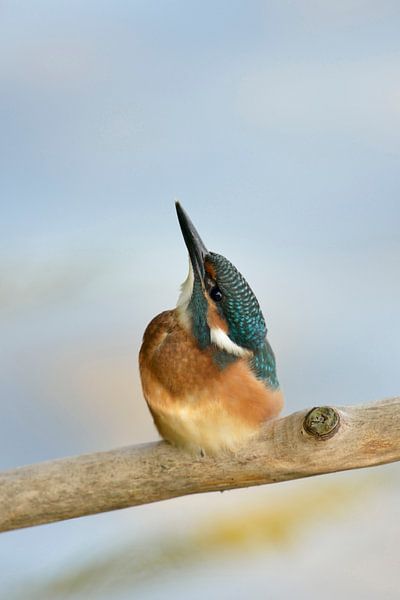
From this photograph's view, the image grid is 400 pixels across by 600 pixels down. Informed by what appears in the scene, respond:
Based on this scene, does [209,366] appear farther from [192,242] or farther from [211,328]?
[192,242]

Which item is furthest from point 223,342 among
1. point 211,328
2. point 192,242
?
point 192,242

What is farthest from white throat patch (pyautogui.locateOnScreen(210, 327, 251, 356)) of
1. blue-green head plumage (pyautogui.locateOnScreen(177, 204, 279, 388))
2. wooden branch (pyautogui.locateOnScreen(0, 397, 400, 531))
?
wooden branch (pyautogui.locateOnScreen(0, 397, 400, 531))

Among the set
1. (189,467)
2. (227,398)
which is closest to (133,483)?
(189,467)

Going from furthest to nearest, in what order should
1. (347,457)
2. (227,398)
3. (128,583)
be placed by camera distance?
1. (128,583)
2. (227,398)
3. (347,457)

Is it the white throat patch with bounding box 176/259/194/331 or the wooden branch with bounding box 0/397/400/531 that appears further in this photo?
the white throat patch with bounding box 176/259/194/331

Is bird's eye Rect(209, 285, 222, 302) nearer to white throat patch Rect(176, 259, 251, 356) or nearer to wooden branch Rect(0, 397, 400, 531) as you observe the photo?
white throat patch Rect(176, 259, 251, 356)

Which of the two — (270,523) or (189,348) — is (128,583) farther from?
(189,348)

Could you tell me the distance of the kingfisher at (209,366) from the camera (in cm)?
141

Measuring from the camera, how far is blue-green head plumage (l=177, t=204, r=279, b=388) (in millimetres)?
1447

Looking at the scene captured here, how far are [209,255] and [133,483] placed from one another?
0.38m

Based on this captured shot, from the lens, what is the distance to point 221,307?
1.47 meters

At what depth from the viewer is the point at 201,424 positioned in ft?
4.62

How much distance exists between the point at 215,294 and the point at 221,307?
0.08 feet

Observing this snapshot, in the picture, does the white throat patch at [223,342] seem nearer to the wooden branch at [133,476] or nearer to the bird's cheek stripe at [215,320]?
the bird's cheek stripe at [215,320]
